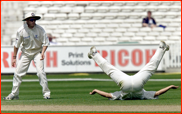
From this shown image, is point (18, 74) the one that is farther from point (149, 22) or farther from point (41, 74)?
point (149, 22)

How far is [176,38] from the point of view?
22828mm

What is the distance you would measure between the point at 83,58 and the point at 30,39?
9553 mm

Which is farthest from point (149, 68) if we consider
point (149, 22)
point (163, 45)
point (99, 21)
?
point (99, 21)

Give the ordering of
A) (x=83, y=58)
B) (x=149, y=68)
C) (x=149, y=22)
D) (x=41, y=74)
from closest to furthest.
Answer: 1. (x=149, y=68)
2. (x=41, y=74)
3. (x=83, y=58)
4. (x=149, y=22)

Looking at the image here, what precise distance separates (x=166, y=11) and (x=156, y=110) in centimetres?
1976

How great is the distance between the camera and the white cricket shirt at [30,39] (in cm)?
761

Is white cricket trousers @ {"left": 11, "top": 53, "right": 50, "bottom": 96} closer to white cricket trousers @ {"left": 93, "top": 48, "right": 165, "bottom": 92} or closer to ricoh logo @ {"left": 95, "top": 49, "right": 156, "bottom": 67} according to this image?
white cricket trousers @ {"left": 93, "top": 48, "right": 165, "bottom": 92}

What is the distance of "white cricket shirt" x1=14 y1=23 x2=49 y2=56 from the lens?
300 inches

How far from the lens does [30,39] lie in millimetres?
7633

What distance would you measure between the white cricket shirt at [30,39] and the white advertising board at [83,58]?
938 centimetres

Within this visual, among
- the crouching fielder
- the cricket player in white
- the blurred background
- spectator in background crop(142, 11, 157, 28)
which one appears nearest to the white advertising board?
the blurred background

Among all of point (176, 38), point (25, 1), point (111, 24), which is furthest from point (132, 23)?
point (25, 1)

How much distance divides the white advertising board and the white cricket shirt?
9.38 m

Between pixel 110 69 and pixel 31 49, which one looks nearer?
pixel 110 69
